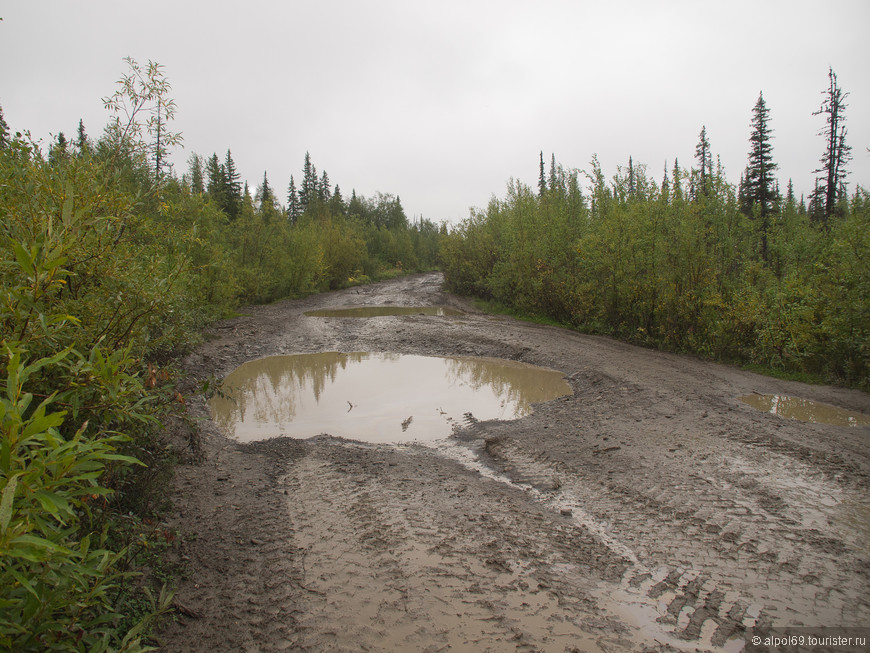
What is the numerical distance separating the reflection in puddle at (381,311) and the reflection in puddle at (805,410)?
46.4 feet

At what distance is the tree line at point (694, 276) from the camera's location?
1012cm

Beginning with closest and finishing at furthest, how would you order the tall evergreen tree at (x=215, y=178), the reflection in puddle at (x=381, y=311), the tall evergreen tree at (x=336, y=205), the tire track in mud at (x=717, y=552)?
1. the tire track in mud at (x=717, y=552)
2. the reflection in puddle at (x=381, y=311)
3. the tall evergreen tree at (x=215, y=178)
4. the tall evergreen tree at (x=336, y=205)

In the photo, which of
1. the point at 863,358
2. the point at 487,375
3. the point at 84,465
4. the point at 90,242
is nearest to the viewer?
the point at 84,465

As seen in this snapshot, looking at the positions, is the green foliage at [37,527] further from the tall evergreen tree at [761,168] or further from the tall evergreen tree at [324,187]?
the tall evergreen tree at [324,187]

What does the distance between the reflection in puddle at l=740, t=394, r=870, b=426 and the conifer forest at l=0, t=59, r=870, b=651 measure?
5.85 ft

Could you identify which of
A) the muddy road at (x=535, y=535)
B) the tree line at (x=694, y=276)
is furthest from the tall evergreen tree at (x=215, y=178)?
the muddy road at (x=535, y=535)

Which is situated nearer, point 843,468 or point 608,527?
point 608,527

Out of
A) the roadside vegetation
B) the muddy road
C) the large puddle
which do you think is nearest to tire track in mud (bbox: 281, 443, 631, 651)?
the muddy road

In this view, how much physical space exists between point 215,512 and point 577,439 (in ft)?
15.7

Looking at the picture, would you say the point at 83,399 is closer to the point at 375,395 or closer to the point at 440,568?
→ the point at 440,568

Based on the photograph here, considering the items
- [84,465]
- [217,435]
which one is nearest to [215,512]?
[217,435]

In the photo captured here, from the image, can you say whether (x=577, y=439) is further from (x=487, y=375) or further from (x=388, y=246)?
(x=388, y=246)

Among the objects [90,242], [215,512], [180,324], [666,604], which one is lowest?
[666,604]

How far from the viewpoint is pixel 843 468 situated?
5652 millimetres
